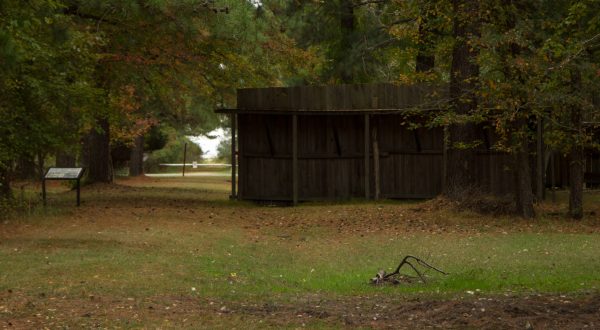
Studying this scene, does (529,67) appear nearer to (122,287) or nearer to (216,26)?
(122,287)

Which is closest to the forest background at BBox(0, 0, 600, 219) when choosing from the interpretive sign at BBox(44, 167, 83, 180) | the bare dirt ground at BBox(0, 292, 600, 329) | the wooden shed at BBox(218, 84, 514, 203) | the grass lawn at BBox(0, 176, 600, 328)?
the interpretive sign at BBox(44, 167, 83, 180)

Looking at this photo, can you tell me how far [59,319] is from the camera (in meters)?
8.67

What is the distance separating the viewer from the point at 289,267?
1368 centimetres

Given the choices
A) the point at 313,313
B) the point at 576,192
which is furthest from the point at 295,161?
the point at 313,313

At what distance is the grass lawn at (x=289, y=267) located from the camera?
8.89 meters

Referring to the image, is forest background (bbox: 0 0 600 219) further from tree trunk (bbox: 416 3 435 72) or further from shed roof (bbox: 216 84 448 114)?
shed roof (bbox: 216 84 448 114)

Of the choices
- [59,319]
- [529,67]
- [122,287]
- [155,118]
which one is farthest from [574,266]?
[155,118]

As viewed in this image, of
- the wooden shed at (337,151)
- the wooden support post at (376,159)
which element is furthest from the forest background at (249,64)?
the wooden support post at (376,159)

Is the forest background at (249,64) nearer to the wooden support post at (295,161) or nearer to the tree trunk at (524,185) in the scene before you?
the tree trunk at (524,185)

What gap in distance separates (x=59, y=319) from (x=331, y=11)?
26.2 meters

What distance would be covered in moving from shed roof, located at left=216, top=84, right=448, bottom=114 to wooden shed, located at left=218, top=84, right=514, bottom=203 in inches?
1.2

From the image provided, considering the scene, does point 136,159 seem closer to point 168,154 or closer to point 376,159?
point 168,154

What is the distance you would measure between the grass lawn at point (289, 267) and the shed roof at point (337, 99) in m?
3.29

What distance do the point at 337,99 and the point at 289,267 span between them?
38.1 ft
